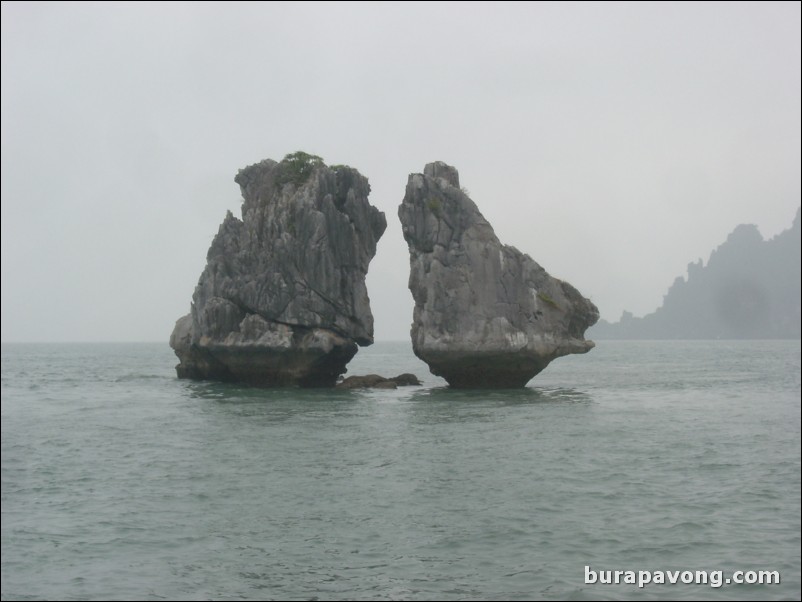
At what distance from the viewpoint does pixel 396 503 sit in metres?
20.4

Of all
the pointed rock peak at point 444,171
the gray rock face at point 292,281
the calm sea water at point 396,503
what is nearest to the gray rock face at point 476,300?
the pointed rock peak at point 444,171

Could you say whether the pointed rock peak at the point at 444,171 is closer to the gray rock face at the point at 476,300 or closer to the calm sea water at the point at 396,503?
the gray rock face at the point at 476,300

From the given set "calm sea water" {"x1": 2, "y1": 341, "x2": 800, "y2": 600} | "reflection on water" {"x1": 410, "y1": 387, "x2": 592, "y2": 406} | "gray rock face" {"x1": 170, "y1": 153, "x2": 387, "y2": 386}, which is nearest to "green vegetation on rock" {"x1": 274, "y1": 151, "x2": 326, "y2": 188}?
"gray rock face" {"x1": 170, "y1": 153, "x2": 387, "y2": 386}

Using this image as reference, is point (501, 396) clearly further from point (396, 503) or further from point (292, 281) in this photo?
point (396, 503)

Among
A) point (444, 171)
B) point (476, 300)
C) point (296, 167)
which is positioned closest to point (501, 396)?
point (476, 300)

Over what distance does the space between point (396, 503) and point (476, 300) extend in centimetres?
3046

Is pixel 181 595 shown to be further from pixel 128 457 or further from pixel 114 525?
pixel 128 457

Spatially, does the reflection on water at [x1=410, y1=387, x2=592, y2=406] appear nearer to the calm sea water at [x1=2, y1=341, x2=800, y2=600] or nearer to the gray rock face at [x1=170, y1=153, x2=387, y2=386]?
the calm sea water at [x1=2, y1=341, x2=800, y2=600]

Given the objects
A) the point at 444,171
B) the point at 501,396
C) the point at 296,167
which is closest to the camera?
the point at 501,396

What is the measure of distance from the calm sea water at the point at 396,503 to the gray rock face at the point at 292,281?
647 inches

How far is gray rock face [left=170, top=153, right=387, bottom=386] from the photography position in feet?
184

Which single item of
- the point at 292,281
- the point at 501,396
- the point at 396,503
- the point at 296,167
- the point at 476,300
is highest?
the point at 296,167

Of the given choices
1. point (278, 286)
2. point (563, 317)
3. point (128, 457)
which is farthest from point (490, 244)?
point (128, 457)

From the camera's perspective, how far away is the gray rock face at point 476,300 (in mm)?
49125
